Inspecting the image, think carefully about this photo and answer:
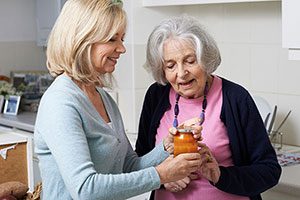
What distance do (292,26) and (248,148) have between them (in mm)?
634

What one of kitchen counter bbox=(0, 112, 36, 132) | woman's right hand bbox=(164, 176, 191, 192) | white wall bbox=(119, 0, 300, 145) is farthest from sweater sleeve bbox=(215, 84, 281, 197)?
kitchen counter bbox=(0, 112, 36, 132)

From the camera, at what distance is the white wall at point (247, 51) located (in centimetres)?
277

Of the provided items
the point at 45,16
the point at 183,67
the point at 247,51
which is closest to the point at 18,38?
the point at 45,16

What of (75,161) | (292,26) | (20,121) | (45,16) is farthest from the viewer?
(45,16)

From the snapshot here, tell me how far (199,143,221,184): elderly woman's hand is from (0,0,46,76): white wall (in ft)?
9.78

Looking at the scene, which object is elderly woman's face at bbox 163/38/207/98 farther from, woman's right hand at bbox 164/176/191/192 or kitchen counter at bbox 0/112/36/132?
kitchen counter at bbox 0/112/36/132

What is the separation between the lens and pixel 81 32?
1426mm

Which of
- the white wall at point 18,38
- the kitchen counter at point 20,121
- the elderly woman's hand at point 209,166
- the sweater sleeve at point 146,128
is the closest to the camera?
the elderly woman's hand at point 209,166

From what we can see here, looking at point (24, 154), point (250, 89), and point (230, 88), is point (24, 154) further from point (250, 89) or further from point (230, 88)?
point (250, 89)

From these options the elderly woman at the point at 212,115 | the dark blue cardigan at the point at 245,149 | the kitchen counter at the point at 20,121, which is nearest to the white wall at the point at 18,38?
the kitchen counter at the point at 20,121

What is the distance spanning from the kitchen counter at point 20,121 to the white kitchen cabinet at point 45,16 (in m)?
0.60

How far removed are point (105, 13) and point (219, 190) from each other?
649mm

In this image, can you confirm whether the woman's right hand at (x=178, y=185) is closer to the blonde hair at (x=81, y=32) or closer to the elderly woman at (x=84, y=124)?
the elderly woman at (x=84, y=124)

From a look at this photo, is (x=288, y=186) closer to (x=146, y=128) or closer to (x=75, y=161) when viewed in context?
(x=146, y=128)
